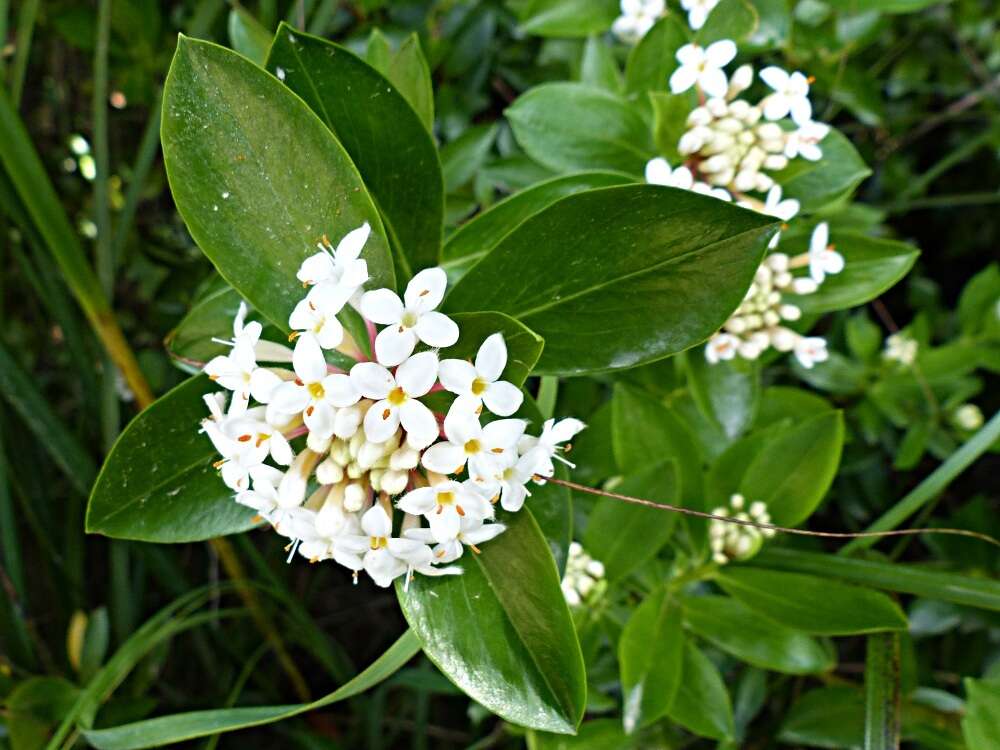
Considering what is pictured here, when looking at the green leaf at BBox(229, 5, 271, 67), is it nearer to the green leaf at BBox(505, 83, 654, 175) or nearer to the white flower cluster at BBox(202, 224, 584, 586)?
the green leaf at BBox(505, 83, 654, 175)

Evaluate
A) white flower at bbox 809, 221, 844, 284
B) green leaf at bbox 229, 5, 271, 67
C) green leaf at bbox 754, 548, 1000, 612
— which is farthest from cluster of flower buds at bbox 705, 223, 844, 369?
green leaf at bbox 229, 5, 271, 67

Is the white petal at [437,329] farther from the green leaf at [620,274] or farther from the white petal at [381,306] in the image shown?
the green leaf at [620,274]

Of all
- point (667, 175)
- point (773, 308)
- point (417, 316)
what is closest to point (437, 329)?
point (417, 316)

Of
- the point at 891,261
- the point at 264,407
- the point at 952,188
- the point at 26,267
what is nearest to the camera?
the point at 264,407

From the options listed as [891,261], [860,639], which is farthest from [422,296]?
[860,639]

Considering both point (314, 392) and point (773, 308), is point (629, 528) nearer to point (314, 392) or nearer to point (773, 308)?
point (773, 308)

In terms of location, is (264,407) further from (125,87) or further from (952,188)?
(952,188)
